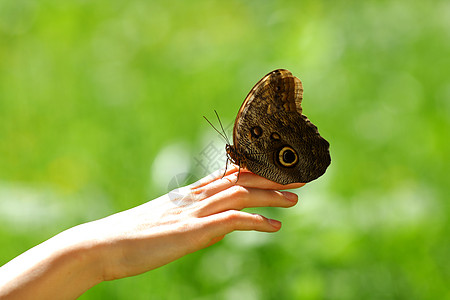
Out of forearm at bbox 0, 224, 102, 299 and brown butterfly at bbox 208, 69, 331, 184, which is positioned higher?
brown butterfly at bbox 208, 69, 331, 184

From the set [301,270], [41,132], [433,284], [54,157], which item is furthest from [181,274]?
[41,132]

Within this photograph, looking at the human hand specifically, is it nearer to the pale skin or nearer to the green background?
the pale skin

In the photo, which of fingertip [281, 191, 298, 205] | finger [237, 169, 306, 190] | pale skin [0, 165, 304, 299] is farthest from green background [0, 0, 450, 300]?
pale skin [0, 165, 304, 299]

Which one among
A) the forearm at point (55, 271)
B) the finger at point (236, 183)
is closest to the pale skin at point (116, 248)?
the forearm at point (55, 271)

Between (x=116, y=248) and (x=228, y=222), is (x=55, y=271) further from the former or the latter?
(x=228, y=222)

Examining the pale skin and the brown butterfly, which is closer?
the pale skin

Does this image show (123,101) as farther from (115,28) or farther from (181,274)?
(181,274)

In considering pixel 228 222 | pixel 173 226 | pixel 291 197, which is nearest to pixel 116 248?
pixel 173 226
